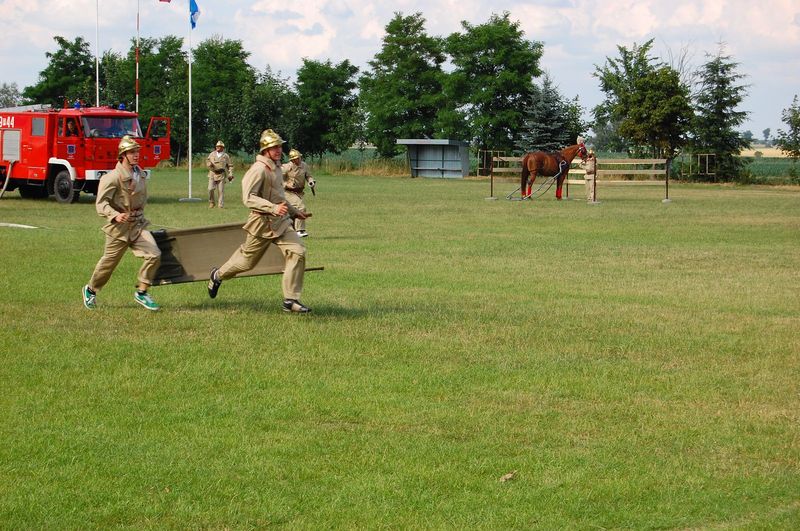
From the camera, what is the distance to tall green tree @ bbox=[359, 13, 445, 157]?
261 ft

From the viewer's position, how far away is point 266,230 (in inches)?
483

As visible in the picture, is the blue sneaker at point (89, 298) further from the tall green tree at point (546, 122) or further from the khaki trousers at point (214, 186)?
the tall green tree at point (546, 122)

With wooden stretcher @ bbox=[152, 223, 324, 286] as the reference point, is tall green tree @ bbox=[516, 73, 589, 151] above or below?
above

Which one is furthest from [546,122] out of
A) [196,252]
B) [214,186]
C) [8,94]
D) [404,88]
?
[8,94]

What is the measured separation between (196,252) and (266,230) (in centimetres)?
116

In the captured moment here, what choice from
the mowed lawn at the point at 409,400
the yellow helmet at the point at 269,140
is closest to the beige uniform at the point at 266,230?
the yellow helmet at the point at 269,140

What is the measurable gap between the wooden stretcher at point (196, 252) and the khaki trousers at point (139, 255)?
0.13m

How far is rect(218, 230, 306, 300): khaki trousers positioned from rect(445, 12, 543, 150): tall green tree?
62.2 meters

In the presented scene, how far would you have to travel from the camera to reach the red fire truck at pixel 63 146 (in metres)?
33.3

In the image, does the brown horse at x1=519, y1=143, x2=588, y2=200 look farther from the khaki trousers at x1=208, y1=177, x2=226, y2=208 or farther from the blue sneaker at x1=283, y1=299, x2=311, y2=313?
the blue sneaker at x1=283, y1=299, x2=311, y2=313

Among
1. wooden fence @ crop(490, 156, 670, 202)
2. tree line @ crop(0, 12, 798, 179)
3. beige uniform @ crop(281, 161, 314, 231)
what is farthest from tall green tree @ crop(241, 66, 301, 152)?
beige uniform @ crop(281, 161, 314, 231)

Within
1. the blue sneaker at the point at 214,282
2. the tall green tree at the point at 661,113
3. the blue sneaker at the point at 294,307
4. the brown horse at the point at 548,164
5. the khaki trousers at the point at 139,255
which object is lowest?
the blue sneaker at the point at 294,307

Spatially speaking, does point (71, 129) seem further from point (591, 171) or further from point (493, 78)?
point (493, 78)

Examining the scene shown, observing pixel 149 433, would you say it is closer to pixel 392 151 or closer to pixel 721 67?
pixel 721 67
